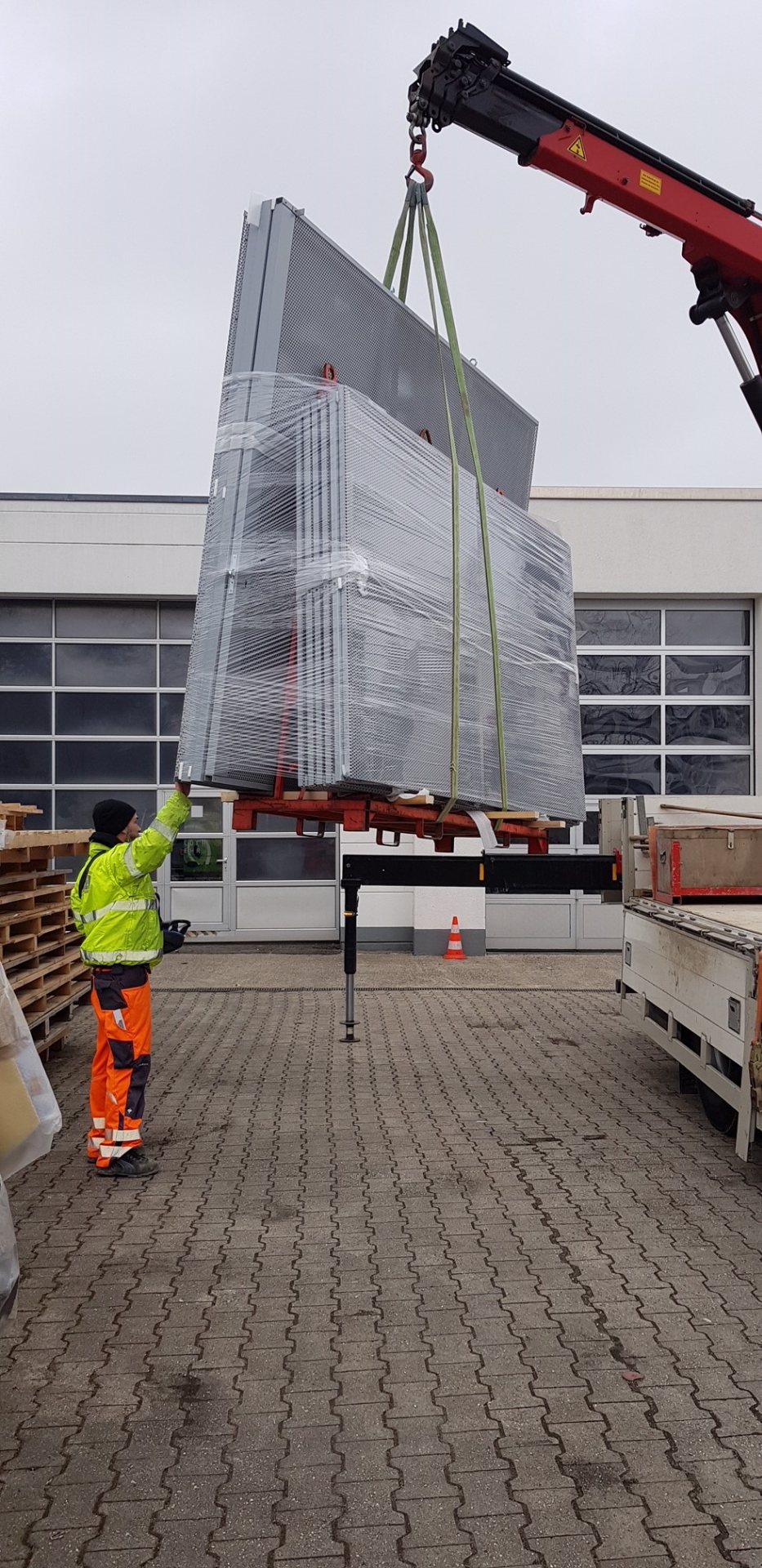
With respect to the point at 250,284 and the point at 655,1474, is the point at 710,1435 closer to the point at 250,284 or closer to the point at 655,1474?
the point at 655,1474

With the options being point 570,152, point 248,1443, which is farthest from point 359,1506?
point 570,152

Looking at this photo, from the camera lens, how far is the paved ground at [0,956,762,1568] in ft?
8.68

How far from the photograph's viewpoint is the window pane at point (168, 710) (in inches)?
556

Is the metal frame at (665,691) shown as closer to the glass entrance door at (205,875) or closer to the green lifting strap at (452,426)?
the glass entrance door at (205,875)

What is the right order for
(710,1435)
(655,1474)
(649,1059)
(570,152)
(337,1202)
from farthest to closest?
(649,1059) → (570,152) → (337,1202) → (710,1435) → (655,1474)

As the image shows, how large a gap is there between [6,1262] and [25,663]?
12.3 m

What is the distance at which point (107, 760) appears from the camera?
46.3 feet

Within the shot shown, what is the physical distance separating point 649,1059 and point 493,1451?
5548 mm

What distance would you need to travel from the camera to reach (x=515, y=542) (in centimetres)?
491

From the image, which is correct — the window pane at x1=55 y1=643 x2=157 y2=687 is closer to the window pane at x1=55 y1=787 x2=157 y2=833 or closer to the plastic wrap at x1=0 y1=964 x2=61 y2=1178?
the window pane at x1=55 y1=787 x2=157 y2=833

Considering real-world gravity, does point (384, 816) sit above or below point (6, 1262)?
above

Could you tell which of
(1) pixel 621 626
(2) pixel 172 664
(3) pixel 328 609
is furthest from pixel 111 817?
(1) pixel 621 626

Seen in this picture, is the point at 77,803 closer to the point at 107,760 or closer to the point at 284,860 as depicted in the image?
the point at 107,760

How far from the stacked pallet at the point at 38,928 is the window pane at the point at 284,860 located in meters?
5.16
